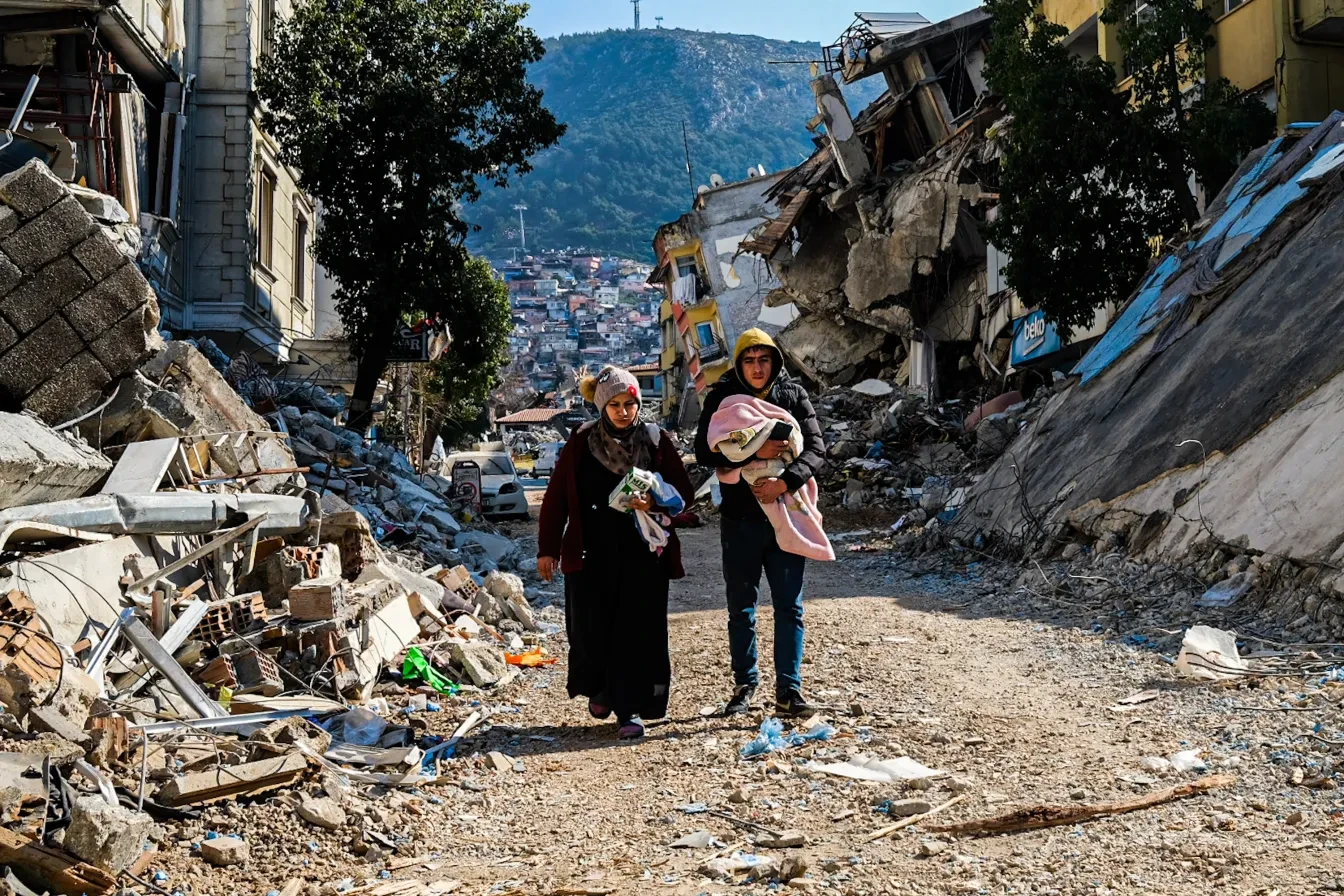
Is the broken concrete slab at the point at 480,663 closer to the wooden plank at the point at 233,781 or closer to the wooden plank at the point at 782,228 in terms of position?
the wooden plank at the point at 233,781

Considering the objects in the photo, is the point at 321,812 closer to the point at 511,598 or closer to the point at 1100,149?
the point at 511,598

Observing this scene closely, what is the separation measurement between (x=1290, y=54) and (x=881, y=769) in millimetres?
14926

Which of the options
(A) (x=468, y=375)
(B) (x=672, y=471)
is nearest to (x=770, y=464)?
(B) (x=672, y=471)

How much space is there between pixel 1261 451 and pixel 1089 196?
9482 millimetres

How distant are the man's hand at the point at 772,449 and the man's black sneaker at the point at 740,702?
1114mm

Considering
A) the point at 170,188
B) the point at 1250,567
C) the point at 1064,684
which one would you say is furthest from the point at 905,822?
the point at 170,188

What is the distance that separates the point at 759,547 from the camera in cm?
602

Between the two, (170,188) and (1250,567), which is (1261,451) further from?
(170,188)

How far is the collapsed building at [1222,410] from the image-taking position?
25.6 feet

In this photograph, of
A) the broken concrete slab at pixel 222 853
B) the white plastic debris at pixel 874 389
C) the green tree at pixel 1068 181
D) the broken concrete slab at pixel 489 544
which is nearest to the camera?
the broken concrete slab at pixel 222 853

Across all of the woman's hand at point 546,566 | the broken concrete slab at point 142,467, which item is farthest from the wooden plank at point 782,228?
the woman's hand at point 546,566

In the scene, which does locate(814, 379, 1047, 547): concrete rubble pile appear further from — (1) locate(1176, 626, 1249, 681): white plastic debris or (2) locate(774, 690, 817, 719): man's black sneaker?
(2) locate(774, 690, 817, 719): man's black sneaker

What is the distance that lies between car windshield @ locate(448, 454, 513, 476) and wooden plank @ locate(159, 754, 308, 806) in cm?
2125

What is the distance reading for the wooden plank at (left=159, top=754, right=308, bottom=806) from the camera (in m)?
4.45
